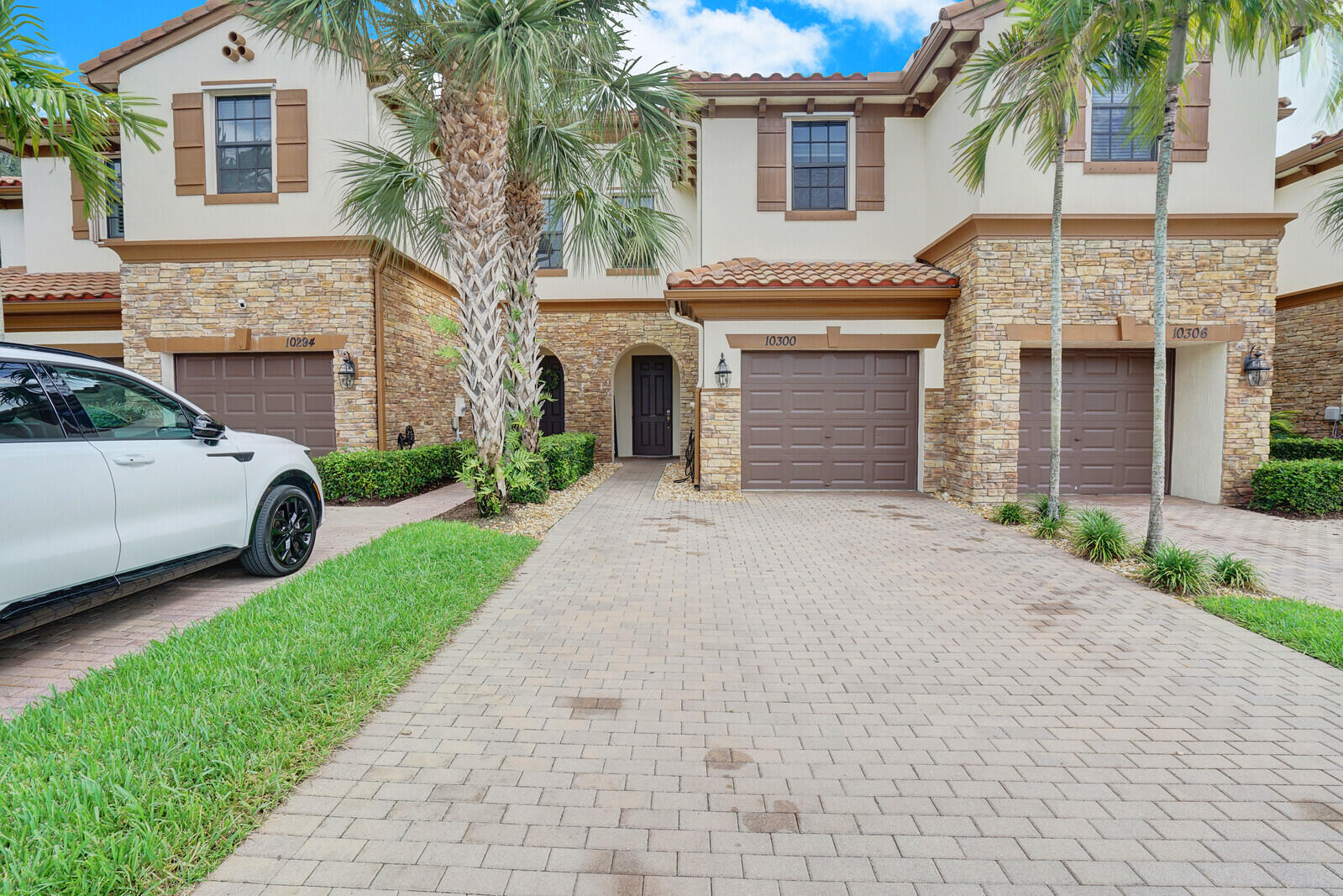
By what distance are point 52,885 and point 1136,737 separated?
4.49 metres

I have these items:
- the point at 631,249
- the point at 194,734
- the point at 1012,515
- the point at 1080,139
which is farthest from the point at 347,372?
the point at 1080,139

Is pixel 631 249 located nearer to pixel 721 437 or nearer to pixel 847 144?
pixel 721 437

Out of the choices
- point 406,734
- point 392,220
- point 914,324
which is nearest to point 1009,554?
point 914,324

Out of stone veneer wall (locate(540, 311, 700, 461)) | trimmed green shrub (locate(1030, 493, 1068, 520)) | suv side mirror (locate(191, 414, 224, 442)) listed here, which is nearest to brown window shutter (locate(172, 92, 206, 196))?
stone veneer wall (locate(540, 311, 700, 461))

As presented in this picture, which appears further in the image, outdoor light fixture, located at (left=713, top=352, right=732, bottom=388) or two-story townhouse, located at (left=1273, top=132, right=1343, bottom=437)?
two-story townhouse, located at (left=1273, top=132, right=1343, bottom=437)

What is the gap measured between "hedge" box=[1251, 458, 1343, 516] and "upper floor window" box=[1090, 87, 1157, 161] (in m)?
5.23

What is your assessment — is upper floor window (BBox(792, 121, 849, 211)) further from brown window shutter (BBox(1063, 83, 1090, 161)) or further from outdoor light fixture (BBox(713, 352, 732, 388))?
brown window shutter (BBox(1063, 83, 1090, 161))

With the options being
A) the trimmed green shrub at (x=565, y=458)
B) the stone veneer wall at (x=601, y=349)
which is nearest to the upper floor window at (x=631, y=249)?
the trimmed green shrub at (x=565, y=458)

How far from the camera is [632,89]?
8.86 metres

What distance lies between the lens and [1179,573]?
5.89 m

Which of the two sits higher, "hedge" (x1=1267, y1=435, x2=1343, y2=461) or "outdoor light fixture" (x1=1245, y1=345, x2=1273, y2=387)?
"outdoor light fixture" (x1=1245, y1=345, x2=1273, y2=387)

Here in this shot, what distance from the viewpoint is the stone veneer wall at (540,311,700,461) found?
1658cm

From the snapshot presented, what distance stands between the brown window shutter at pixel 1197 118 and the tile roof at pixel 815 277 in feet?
12.4

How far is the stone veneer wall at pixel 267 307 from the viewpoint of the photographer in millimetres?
11211
